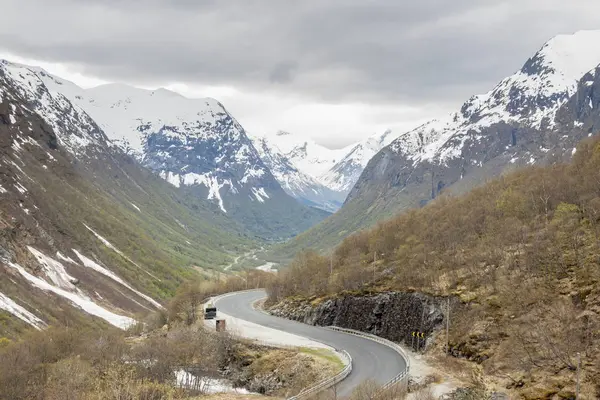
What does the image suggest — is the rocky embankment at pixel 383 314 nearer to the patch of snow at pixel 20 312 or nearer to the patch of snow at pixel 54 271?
the patch of snow at pixel 20 312

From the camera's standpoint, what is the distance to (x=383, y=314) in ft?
288

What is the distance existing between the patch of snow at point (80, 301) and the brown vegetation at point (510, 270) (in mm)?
50392

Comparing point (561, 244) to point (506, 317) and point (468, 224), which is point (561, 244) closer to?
point (506, 317)

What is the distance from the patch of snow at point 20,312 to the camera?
12725cm

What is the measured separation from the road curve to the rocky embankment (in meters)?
3.05

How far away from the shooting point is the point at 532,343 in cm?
5922

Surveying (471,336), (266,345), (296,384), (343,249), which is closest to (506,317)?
(471,336)

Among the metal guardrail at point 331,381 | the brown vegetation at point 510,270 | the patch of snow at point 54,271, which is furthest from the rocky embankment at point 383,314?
the patch of snow at point 54,271

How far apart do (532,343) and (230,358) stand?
3860cm

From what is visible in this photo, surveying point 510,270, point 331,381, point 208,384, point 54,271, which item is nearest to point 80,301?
point 54,271

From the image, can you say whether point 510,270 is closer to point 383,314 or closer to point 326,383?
point 383,314

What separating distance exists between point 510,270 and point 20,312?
10316 centimetres

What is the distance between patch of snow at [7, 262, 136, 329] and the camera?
508 ft

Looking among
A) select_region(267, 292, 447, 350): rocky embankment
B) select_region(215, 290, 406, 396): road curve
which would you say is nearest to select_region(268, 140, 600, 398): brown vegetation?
select_region(267, 292, 447, 350): rocky embankment
